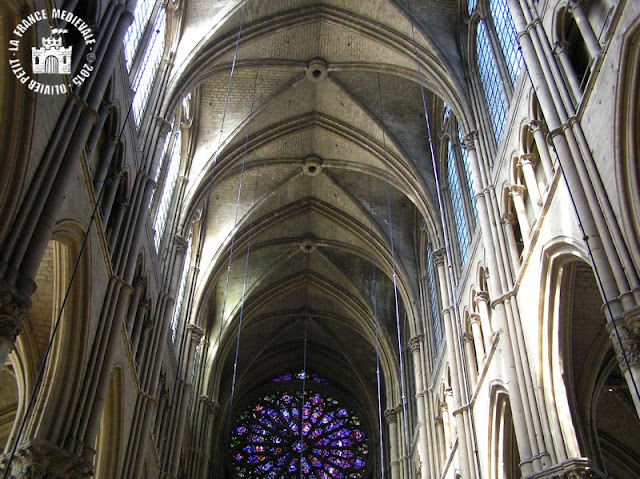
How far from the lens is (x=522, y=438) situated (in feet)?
42.7

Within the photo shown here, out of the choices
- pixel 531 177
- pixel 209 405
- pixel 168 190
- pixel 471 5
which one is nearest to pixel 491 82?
pixel 471 5

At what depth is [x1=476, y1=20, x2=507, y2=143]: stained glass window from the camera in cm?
1716

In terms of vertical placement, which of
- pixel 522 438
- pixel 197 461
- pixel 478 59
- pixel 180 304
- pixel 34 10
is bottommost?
pixel 522 438

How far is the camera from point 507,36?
17.0m

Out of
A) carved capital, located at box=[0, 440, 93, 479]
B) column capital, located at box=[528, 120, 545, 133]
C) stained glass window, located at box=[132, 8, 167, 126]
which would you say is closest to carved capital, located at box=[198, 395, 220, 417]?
stained glass window, located at box=[132, 8, 167, 126]

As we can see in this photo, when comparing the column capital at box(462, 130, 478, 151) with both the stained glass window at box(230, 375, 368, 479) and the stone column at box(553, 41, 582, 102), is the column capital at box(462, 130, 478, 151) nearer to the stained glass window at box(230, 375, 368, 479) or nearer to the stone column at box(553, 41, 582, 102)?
the stone column at box(553, 41, 582, 102)

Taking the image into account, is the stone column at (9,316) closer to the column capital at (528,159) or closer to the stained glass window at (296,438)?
the column capital at (528,159)

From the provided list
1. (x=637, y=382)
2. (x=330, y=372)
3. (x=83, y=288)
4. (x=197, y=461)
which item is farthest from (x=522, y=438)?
(x=330, y=372)

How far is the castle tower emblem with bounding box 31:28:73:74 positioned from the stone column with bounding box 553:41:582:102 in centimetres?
788

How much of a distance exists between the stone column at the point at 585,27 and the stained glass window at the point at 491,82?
179 inches

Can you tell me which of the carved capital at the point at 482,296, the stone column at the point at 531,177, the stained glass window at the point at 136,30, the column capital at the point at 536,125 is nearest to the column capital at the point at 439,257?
the carved capital at the point at 482,296

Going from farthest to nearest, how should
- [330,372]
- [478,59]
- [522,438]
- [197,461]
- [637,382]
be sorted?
[330,372] → [197,461] → [478,59] → [522,438] → [637,382]

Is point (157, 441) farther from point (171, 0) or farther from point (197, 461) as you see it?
point (171, 0)

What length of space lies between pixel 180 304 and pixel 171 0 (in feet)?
31.6
